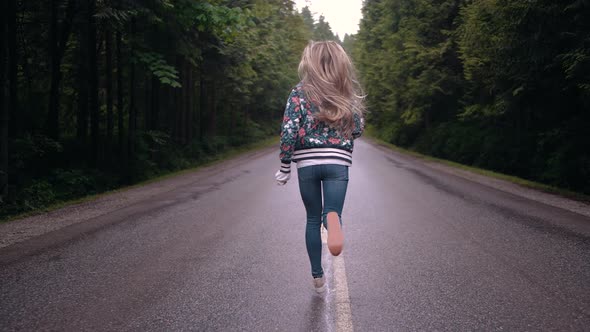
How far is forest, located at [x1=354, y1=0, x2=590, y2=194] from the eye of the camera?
454 inches

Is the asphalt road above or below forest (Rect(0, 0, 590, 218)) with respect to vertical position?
below

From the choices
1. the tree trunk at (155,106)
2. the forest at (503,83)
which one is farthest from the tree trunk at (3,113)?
the forest at (503,83)

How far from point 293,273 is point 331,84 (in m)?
2.02

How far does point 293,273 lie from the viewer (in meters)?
4.69

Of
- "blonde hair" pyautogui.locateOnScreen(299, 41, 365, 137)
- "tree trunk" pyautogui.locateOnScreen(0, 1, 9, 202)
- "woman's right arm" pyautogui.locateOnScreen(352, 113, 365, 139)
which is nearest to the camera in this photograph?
"blonde hair" pyautogui.locateOnScreen(299, 41, 365, 137)

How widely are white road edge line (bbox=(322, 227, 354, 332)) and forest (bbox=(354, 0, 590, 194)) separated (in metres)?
8.23

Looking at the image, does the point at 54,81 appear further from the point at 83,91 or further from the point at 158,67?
the point at 158,67

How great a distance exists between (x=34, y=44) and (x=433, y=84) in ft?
62.2

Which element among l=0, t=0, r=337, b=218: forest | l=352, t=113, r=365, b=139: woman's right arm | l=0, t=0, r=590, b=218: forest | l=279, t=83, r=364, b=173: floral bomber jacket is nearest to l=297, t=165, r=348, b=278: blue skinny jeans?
l=279, t=83, r=364, b=173: floral bomber jacket

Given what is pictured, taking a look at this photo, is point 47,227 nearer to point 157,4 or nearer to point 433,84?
point 157,4

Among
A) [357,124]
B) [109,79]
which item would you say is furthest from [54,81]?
[357,124]

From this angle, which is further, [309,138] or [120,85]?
[120,85]

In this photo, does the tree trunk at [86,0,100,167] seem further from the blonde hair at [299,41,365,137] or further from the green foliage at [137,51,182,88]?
the blonde hair at [299,41,365,137]

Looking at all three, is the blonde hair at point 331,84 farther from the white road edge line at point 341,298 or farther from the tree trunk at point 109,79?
the tree trunk at point 109,79
